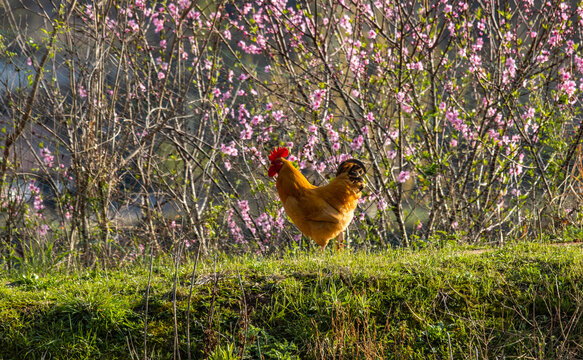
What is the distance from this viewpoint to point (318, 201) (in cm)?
430

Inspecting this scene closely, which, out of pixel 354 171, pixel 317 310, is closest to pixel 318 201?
pixel 354 171

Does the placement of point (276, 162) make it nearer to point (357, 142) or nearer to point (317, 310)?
point (317, 310)

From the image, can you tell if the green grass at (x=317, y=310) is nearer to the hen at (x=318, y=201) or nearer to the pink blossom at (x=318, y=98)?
the hen at (x=318, y=201)

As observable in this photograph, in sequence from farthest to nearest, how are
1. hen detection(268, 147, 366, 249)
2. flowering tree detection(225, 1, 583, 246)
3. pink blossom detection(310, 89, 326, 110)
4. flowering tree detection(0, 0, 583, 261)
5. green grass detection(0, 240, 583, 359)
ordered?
pink blossom detection(310, 89, 326, 110) < flowering tree detection(225, 1, 583, 246) < flowering tree detection(0, 0, 583, 261) < hen detection(268, 147, 366, 249) < green grass detection(0, 240, 583, 359)

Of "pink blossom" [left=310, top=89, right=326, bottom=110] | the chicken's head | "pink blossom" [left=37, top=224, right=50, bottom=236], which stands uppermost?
"pink blossom" [left=310, top=89, right=326, bottom=110]

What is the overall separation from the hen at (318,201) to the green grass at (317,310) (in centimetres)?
28

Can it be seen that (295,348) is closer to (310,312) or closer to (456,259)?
(310,312)

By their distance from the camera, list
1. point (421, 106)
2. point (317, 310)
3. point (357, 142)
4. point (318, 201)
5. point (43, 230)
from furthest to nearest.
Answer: point (43, 230) → point (421, 106) → point (357, 142) → point (318, 201) → point (317, 310)

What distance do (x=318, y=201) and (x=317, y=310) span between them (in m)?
0.97

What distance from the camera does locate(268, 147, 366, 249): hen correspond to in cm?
430

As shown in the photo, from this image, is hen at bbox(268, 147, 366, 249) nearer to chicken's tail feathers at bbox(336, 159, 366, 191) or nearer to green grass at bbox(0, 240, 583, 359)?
chicken's tail feathers at bbox(336, 159, 366, 191)

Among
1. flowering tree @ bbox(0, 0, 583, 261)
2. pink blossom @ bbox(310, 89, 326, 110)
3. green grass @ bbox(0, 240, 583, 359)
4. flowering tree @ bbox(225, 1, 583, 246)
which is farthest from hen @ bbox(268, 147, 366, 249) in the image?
pink blossom @ bbox(310, 89, 326, 110)

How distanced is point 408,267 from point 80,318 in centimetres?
251

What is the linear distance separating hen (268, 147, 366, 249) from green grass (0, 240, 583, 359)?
0.91 feet
